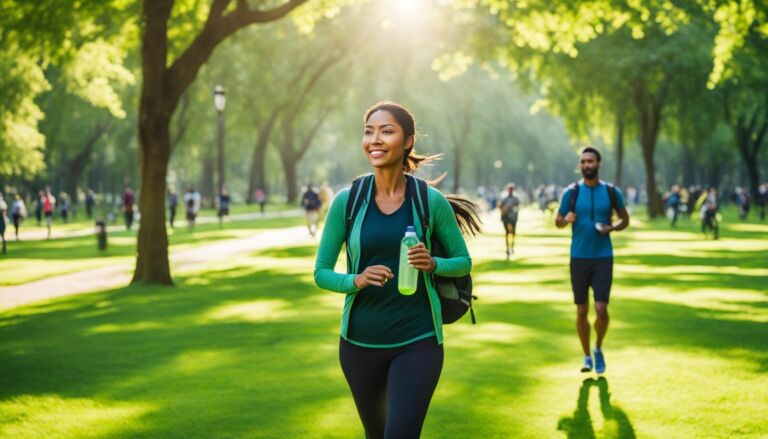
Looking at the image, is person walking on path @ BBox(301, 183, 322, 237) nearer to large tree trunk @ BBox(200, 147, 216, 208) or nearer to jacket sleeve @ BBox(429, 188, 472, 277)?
jacket sleeve @ BBox(429, 188, 472, 277)

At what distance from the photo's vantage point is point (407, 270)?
404cm

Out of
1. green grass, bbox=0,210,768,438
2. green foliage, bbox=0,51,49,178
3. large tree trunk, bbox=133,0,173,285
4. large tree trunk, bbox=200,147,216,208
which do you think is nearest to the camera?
green grass, bbox=0,210,768,438

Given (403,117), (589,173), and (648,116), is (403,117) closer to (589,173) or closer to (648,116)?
(589,173)

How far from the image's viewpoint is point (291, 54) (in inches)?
1956

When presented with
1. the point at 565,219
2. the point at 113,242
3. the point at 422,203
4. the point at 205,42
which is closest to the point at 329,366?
the point at 565,219

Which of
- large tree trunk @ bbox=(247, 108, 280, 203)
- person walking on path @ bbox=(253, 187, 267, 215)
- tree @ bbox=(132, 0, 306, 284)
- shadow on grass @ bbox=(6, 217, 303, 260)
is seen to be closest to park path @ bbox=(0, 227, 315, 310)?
tree @ bbox=(132, 0, 306, 284)

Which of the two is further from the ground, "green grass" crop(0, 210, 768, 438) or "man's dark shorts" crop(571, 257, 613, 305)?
"man's dark shorts" crop(571, 257, 613, 305)

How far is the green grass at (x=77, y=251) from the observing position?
21.5 metres

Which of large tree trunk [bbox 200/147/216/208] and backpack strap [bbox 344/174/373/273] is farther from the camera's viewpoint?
large tree trunk [bbox 200/147/216/208]

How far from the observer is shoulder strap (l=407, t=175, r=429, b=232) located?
4.27 meters

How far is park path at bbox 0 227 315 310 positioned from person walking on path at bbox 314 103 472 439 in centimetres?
1202

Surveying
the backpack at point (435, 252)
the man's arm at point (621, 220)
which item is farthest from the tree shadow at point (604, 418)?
the backpack at point (435, 252)

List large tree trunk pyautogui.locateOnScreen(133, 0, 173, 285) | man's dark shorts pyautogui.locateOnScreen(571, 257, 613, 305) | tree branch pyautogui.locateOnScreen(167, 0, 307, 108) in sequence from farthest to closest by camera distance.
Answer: tree branch pyautogui.locateOnScreen(167, 0, 307, 108) < large tree trunk pyautogui.locateOnScreen(133, 0, 173, 285) < man's dark shorts pyautogui.locateOnScreen(571, 257, 613, 305)

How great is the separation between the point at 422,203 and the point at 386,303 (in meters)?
0.49
